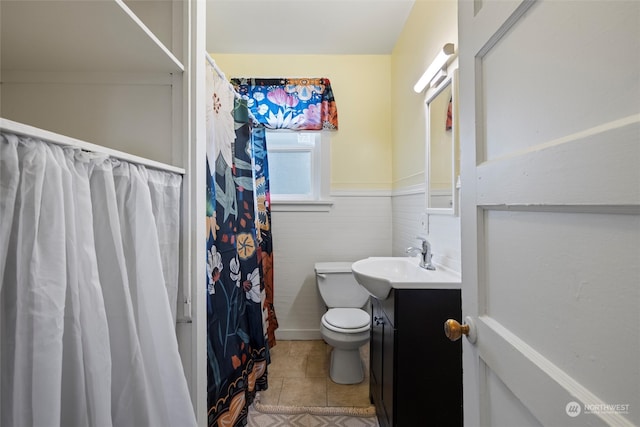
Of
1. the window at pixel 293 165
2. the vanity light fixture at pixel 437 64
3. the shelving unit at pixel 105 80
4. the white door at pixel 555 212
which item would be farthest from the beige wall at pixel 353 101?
the white door at pixel 555 212

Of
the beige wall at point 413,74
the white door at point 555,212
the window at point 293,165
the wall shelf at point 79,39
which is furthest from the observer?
the window at point 293,165

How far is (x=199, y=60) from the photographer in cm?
97

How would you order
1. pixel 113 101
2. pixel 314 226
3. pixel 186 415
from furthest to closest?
pixel 314 226, pixel 113 101, pixel 186 415

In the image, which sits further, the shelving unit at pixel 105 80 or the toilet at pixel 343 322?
the toilet at pixel 343 322

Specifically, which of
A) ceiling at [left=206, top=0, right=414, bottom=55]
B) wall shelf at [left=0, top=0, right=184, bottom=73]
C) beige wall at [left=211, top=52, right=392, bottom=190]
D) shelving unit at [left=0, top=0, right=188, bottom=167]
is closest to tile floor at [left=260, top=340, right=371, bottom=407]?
beige wall at [left=211, top=52, right=392, bottom=190]

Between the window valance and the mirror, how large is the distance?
950mm

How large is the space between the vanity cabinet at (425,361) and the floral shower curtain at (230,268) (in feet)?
2.45

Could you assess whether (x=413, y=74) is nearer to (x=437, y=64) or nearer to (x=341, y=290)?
(x=437, y=64)

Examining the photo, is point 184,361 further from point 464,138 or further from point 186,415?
point 464,138

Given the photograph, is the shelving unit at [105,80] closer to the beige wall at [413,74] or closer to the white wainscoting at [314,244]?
the beige wall at [413,74]

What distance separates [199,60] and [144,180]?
551 mm

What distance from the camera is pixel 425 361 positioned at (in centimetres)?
113

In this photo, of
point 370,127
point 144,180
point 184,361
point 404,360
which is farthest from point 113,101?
point 370,127

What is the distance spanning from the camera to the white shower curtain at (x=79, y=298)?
0.42m
